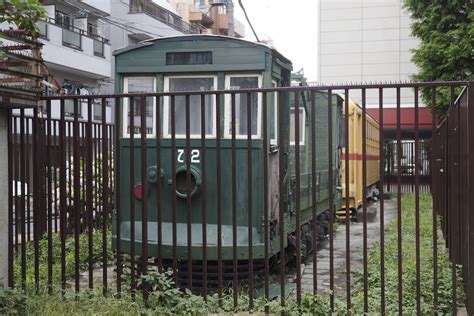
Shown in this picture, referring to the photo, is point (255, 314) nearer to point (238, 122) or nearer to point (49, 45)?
point (238, 122)

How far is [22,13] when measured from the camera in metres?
4.79

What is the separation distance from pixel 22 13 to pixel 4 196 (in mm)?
1779

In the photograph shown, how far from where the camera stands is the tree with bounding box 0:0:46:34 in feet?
14.1

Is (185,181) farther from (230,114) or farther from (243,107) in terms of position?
(243,107)

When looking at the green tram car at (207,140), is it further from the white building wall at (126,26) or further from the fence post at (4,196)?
the white building wall at (126,26)

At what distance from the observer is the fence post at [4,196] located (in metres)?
5.26

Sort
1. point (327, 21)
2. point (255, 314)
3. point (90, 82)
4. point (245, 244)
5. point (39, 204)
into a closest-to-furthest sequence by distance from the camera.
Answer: point (255, 314), point (39, 204), point (245, 244), point (90, 82), point (327, 21)

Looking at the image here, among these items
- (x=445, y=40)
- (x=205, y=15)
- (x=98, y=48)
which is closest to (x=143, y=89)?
(x=445, y=40)

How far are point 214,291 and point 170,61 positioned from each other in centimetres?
284

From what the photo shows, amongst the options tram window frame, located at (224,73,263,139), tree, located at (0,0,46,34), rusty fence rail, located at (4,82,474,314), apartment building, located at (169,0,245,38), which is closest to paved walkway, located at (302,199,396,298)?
rusty fence rail, located at (4,82,474,314)

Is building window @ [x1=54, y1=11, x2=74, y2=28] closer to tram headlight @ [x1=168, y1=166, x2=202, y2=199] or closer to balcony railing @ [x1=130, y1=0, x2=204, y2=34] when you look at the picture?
balcony railing @ [x1=130, y1=0, x2=204, y2=34]

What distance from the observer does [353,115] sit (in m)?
13.0

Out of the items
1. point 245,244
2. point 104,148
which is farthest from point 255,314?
point 104,148

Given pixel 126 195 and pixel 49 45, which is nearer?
pixel 126 195
